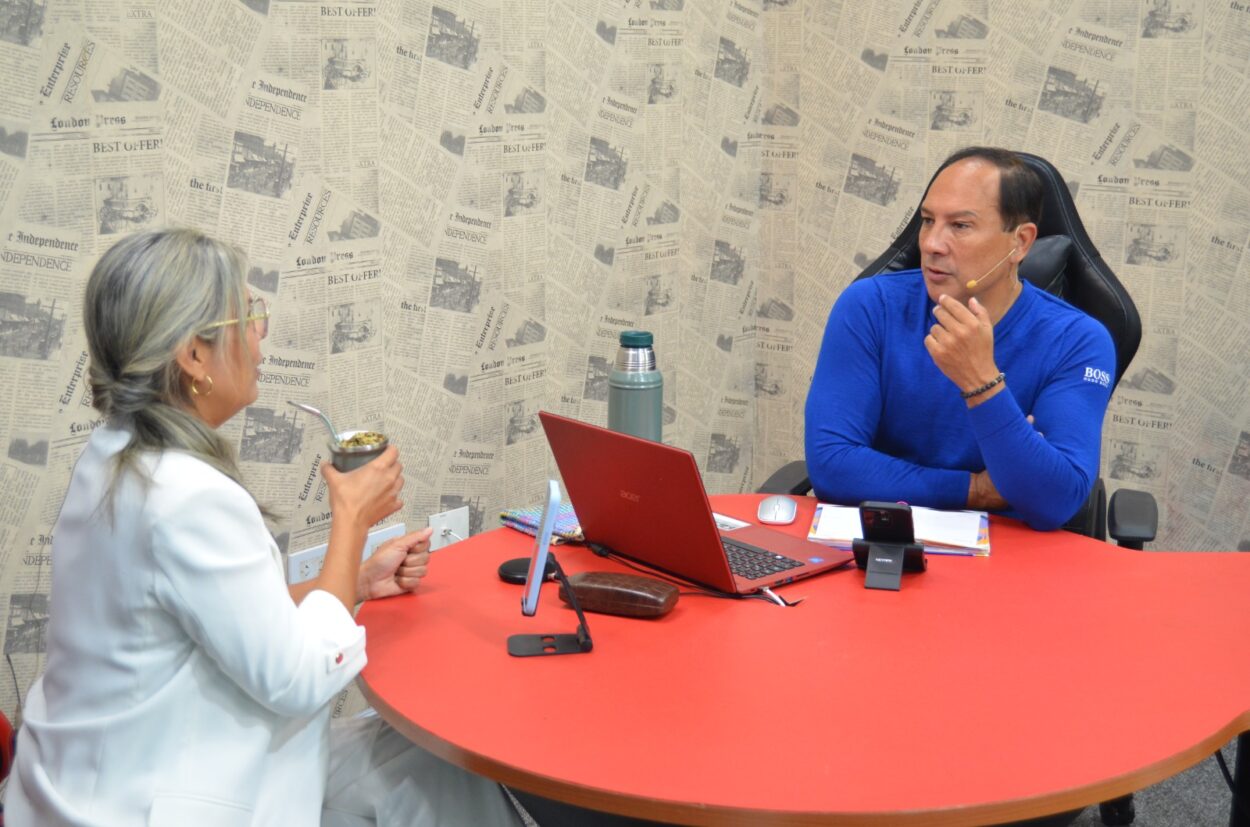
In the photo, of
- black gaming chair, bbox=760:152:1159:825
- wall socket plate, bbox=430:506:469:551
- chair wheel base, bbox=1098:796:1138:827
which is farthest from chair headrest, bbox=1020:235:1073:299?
wall socket plate, bbox=430:506:469:551

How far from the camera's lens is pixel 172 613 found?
1.41 meters

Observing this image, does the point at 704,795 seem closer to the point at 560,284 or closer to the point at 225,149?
the point at 225,149

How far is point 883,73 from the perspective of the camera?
364 cm

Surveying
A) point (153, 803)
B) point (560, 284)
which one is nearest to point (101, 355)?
point (153, 803)

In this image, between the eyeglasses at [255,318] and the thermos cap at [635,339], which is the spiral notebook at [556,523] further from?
the eyeglasses at [255,318]

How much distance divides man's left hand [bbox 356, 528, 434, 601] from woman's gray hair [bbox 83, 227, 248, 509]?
1.21 ft

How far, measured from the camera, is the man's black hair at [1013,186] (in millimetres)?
2395

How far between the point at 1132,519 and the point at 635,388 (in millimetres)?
946

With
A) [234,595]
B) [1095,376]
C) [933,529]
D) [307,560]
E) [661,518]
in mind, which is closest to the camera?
[234,595]

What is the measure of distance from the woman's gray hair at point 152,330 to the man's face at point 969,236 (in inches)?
56.0

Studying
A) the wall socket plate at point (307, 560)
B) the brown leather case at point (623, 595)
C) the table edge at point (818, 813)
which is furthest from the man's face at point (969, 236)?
the wall socket plate at point (307, 560)

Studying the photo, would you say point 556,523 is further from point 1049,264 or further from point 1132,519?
point 1049,264

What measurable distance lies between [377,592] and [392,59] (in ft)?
4.73

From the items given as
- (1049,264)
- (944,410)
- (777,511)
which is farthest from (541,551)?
(1049,264)
